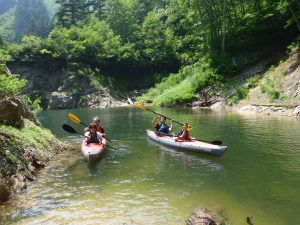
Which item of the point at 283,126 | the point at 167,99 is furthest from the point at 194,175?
the point at 167,99

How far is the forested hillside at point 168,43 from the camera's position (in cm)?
2375

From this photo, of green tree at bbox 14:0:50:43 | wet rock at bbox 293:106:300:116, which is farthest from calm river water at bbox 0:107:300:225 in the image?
green tree at bbox 14:0:50:43

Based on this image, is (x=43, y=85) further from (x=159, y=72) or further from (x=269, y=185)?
(x=269, y=185)

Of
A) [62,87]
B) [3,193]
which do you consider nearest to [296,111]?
[3,193]

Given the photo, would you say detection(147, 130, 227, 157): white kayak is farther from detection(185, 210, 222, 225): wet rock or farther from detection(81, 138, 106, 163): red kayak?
detection(185, 210, 222, 225): wet rock

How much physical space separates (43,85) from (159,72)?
20.4 metres

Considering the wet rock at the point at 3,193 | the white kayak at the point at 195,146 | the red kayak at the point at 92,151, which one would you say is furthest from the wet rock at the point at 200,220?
the red kayak at the point at 92,151

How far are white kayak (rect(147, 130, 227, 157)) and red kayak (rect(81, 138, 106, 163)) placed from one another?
111 inches

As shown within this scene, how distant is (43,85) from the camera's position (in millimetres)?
35906

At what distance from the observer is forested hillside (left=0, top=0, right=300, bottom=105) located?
935 inches

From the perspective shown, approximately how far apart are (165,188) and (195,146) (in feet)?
10.8

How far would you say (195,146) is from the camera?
8344mm

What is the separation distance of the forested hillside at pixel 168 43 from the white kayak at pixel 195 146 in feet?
52.3

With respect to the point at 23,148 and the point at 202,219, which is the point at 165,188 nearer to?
the point at 202,219
